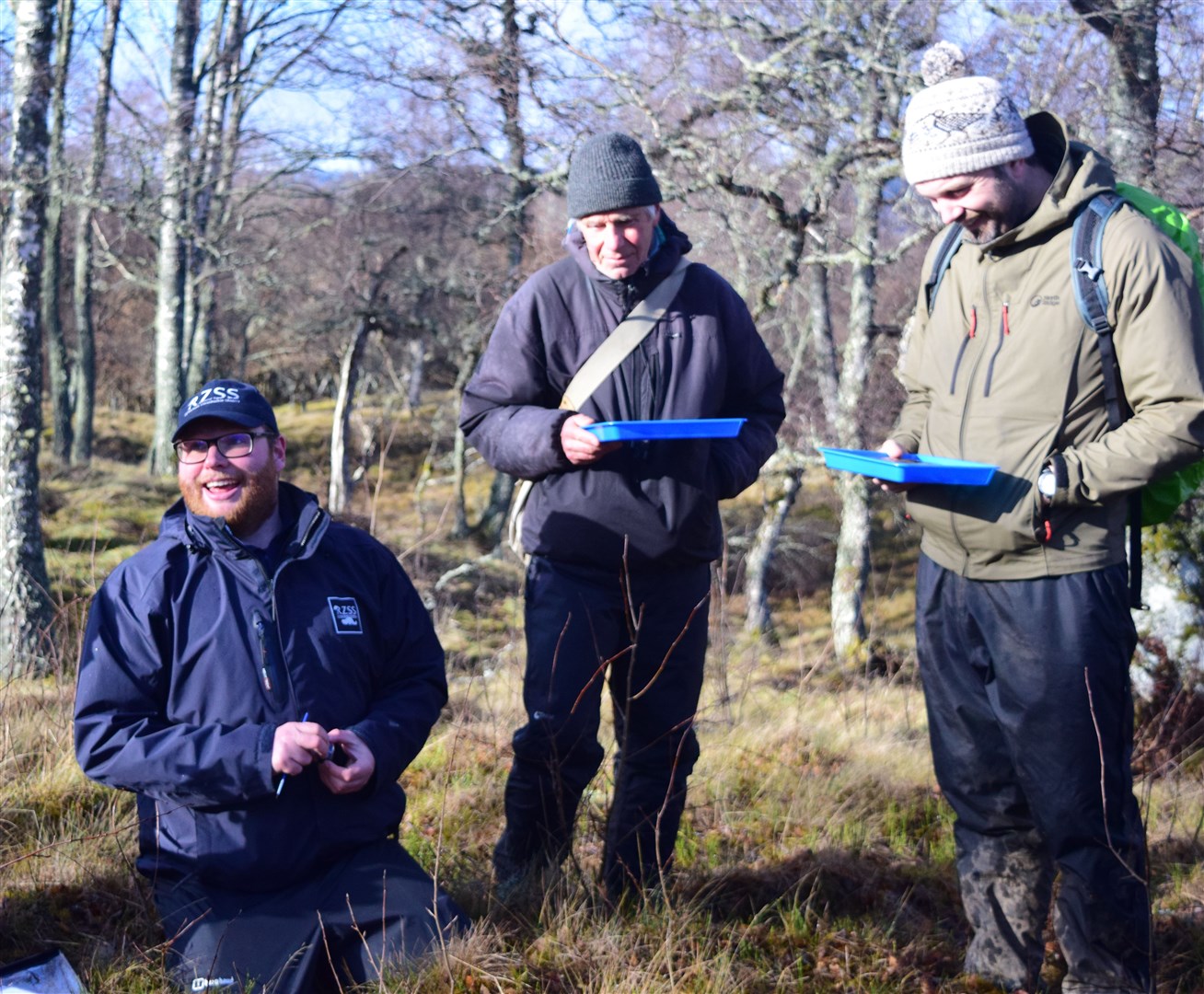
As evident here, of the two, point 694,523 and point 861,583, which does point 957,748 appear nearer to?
point 694,523

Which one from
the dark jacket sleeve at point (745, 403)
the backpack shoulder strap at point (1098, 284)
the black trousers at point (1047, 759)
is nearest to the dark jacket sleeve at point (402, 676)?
the dark jacket sleeve at point (745, 403)

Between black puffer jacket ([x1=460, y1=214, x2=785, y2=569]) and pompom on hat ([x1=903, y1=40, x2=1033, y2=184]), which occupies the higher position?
pompom on hat ([x1=903, y1=40, x2=1033, y2=184])

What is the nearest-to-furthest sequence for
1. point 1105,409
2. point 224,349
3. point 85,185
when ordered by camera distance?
point 1105,409, point 85,185, point 224,349

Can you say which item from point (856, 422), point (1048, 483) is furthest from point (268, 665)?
point (856, 422)

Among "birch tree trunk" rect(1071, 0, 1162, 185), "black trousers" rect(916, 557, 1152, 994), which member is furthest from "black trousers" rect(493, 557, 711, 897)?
"birch tree trunk" rect(1071, 0, 1162, 185)

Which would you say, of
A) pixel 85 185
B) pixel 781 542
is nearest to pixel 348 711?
pixel 85 185

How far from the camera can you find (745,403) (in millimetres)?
3492

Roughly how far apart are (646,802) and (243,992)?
1.23 m

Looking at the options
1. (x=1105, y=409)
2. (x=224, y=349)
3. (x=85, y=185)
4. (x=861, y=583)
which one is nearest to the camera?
(x=1105, y=409)

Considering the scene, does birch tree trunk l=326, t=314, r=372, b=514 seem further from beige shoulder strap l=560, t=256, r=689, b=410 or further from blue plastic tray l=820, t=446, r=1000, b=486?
blue plastic tray l=820, t=446, r=1000, b=486

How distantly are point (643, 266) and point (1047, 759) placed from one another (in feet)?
5.43

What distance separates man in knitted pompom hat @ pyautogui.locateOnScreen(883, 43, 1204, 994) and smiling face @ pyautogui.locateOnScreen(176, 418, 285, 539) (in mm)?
1584

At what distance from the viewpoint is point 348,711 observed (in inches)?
111

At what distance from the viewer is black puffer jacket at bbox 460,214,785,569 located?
3172 mm
